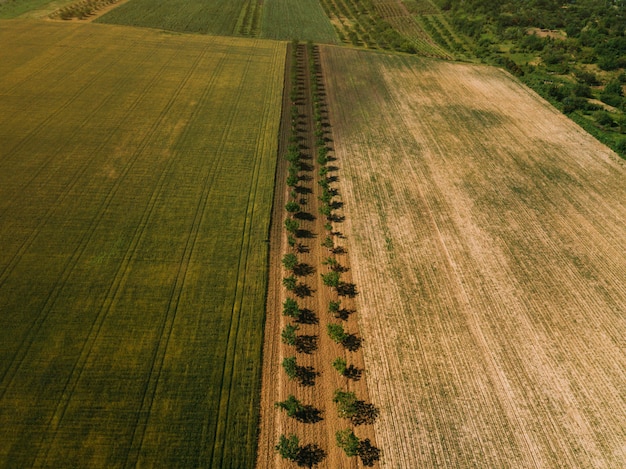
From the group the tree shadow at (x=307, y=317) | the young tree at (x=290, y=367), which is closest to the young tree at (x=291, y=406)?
the young tree at (x=290, y=367)

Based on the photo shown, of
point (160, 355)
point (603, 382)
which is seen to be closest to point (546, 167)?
point (603, 382)

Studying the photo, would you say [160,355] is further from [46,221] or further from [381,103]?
[381,103]

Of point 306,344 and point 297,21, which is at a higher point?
point 297,21

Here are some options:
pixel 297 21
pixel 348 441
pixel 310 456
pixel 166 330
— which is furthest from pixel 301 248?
pixel 297 21

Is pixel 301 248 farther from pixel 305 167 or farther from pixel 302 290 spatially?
pixel 305 167

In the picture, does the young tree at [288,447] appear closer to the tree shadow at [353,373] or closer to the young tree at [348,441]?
the young tree at [348,441]

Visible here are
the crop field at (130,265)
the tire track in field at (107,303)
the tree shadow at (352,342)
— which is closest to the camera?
the tire track in field at (107,303)
